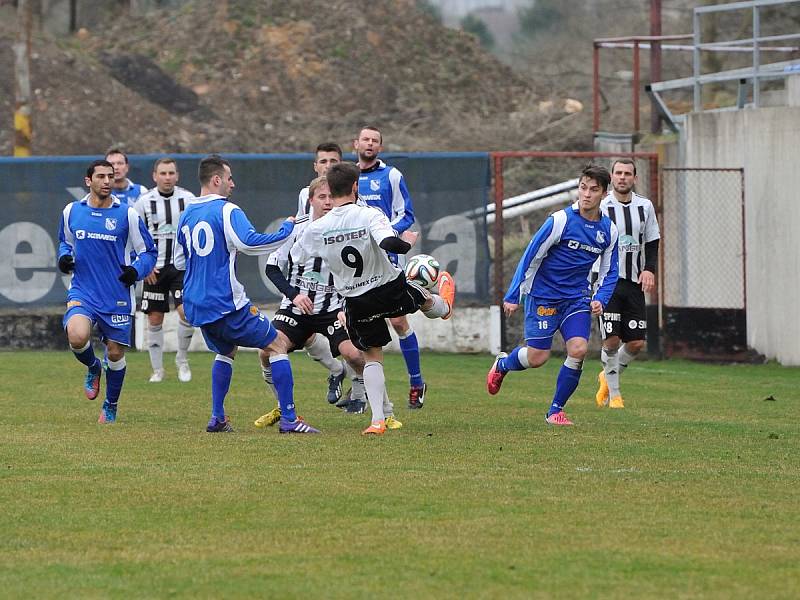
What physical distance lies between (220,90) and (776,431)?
98.7 ft

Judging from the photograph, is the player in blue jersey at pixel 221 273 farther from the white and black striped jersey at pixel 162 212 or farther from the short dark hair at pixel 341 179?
the white and black striped jersey at pixel 162 212

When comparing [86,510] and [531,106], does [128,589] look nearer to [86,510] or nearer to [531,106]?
[86,510]

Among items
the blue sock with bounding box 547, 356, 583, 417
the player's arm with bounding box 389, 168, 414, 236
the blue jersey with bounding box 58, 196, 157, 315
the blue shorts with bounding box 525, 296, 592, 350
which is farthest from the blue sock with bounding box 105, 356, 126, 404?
the blue sock with bounding box 547, 356, 583, 417

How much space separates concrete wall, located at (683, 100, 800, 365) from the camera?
57.5 ft

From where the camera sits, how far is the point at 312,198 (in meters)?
10.6

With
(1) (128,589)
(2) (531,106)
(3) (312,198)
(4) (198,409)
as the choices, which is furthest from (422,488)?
(2) (531,106)

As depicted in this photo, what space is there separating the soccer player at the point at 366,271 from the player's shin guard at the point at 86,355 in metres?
2.42

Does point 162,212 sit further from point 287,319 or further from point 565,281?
point 565,281

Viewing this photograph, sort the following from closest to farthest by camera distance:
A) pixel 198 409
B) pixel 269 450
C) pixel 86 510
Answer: pixel 86 510 → pixel 269 450 → pixel 198 409

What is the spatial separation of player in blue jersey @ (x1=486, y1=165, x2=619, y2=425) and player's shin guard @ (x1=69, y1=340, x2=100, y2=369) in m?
3.34

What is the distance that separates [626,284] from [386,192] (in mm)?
2312

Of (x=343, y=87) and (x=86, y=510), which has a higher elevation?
(x=343, y=87)

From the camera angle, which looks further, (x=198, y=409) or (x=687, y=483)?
(x=198, y=409)

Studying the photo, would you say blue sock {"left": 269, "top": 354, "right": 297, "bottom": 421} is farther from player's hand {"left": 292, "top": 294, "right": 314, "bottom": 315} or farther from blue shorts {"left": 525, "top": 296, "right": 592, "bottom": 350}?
blue shorts {"left": 525, "top": 296, "right": 592, "bottom": 350}
